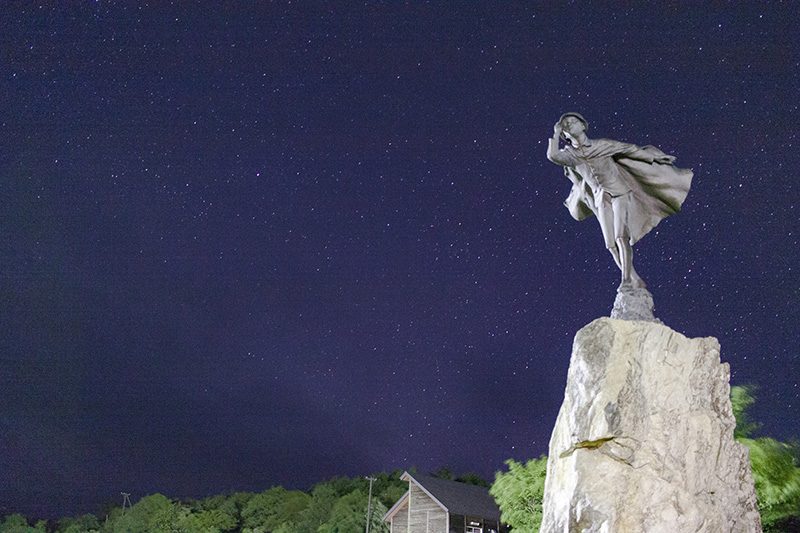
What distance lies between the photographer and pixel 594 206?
12938mm

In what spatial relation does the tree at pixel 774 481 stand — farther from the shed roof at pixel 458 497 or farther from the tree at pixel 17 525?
the tree at pixel 17 525

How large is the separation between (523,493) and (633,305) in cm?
1863

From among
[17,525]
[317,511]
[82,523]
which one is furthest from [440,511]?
[17,525]

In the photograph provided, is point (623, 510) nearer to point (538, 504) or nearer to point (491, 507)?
point (538, 504)

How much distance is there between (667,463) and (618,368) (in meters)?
1.35

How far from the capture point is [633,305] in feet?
38.4

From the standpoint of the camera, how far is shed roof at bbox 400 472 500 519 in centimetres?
3959

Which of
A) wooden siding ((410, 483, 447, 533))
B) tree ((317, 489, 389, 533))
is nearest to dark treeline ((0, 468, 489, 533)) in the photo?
tree ((317, 489, 389, 533))

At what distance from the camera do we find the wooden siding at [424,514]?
129 ft

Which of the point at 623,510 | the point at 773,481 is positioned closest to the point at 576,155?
the point at 623,510

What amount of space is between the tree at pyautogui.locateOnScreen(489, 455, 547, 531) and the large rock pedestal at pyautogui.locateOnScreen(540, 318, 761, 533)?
698 inches

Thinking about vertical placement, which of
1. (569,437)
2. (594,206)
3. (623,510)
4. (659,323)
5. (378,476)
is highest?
(378,476)

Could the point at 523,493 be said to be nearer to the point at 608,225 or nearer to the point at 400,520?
the point at 400,520

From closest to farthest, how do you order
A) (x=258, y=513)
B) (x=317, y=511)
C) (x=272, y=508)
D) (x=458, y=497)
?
(x=458, y=497), (x=317, y=511), (x=272, y=508), (x=258, y=513)
